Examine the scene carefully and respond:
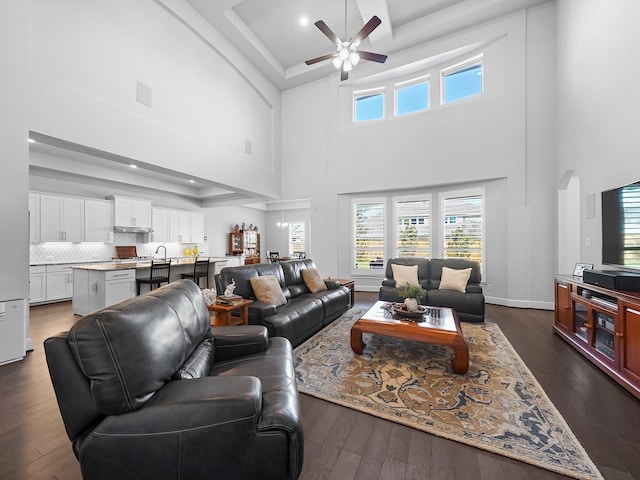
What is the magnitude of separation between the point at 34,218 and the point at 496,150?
9.30 meters

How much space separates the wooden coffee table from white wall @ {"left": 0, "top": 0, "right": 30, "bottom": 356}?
3.75m

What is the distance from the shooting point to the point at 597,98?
11.4 ft

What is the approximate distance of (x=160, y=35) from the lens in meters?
4.43

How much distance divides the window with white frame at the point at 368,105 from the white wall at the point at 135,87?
2501mm

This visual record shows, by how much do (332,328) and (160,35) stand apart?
544cm

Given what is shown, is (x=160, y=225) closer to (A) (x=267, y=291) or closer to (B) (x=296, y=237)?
(B) (x=296, y=237)

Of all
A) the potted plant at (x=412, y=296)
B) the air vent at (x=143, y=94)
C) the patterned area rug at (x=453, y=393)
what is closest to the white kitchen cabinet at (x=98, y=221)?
the air vent at (x=143, y=94)

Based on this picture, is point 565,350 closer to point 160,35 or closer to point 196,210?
point 160,35

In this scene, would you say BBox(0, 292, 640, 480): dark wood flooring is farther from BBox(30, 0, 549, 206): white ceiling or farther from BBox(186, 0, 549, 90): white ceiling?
BBox(186, 0, 549, 90): white ceiling

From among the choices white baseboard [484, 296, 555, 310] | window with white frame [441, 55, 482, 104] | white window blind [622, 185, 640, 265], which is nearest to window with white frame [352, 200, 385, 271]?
white baseboard [484, 296, 555, 310]

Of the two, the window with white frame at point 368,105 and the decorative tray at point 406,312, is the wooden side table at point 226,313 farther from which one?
the window with white frame at point 368,105

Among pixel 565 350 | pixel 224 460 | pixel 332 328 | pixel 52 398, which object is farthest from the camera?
pixel 332 328

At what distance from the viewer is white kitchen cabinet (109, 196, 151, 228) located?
6.79 meters

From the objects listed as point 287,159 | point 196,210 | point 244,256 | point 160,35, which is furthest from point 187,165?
point 244,256
